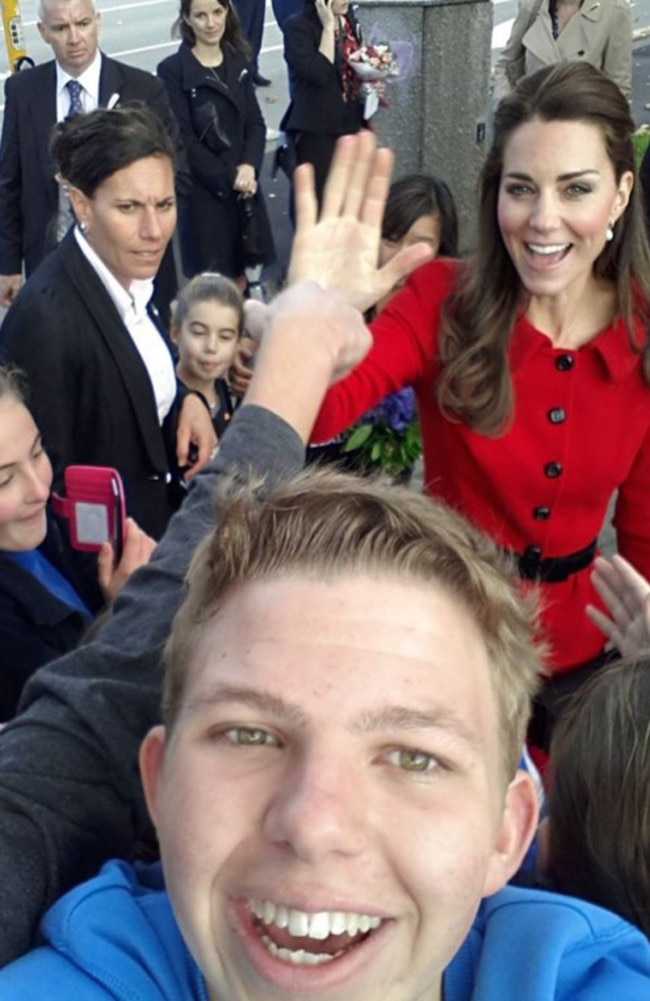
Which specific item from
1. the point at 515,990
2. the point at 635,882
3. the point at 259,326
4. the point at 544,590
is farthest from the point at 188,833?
the point at 544,590

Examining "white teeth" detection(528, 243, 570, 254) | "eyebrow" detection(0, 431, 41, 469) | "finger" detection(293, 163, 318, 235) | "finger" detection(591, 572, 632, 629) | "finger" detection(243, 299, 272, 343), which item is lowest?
"finger" detection(591, 572, 632, 629)

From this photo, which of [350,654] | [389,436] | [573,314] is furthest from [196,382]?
[350,654]

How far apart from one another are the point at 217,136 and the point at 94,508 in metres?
4.72

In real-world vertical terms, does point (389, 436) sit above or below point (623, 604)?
below

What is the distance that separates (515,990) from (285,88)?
15303 millimetres

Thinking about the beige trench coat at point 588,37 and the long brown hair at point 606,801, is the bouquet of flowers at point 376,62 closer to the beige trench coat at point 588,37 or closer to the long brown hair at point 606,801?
the beige trench coat at point 588,37

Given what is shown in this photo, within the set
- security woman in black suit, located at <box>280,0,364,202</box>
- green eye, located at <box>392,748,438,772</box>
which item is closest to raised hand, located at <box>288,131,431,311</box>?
green eye, located at <box>392,748,438,772</box>

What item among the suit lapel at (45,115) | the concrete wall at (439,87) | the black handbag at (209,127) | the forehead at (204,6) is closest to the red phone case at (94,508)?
the suit lapel at (45,115)

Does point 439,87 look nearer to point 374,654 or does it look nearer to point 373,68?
point 373,68

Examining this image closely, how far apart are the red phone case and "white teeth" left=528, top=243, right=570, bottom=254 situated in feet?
3.50

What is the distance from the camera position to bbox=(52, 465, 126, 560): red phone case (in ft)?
9.33

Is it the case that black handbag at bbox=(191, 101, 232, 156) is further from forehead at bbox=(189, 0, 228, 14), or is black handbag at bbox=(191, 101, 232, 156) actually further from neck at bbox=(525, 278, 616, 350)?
neck at bbox=(525, 278, 616, 350)

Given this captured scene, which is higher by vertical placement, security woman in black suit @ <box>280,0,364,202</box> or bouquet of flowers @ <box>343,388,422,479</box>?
security woman in black suit @ <box>280,0,364,202</box>

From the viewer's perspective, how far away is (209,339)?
4.66 m
